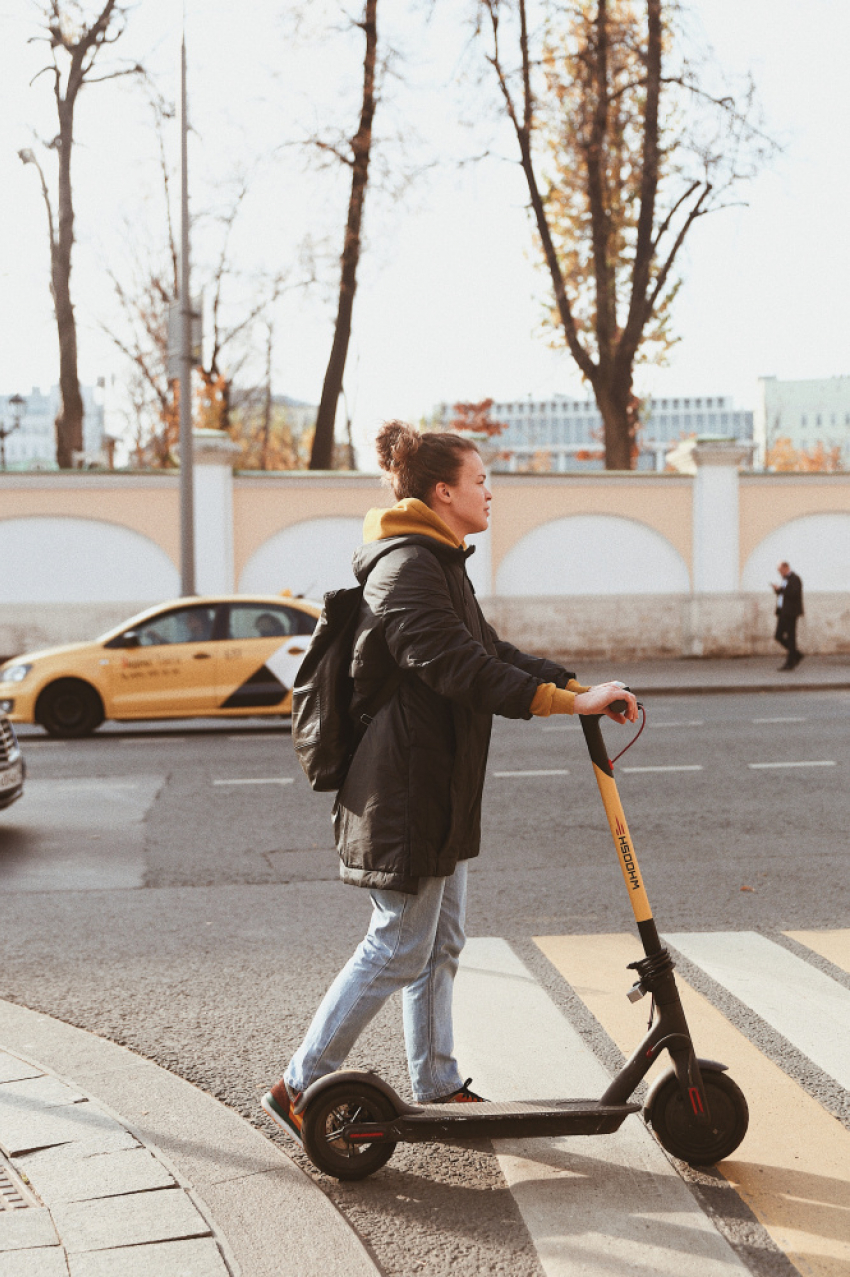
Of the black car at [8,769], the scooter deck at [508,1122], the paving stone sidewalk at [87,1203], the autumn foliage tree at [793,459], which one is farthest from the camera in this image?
the autumn foliage tree at [793,459]

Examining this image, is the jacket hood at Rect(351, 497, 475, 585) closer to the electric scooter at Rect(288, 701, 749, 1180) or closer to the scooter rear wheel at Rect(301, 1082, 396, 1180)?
the electric scooter at Rect(288, 701, 749, 1180)

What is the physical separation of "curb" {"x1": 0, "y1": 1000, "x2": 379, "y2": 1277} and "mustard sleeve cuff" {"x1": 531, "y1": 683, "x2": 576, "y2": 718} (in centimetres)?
124

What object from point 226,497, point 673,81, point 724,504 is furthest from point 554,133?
point 226,497

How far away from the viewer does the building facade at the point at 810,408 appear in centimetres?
10056

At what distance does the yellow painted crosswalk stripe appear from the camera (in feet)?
9.59

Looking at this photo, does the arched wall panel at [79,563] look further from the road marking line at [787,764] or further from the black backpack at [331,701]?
the black backpack at [331,701]

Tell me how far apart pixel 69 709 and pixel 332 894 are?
790 cm

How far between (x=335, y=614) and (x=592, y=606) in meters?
19.8

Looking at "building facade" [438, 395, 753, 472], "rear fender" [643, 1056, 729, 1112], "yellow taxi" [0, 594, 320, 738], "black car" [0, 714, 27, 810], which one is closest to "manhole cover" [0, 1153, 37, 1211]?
"rear fender" [643, 1056, 729, 1112]

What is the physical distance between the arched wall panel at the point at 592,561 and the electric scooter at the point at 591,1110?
19583 millimetres

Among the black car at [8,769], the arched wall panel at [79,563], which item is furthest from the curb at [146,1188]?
the arched wall panel at [79,563]

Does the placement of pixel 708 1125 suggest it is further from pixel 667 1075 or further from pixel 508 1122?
pixel 508 1122

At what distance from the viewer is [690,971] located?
195 inches

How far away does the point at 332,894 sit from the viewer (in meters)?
6.34
